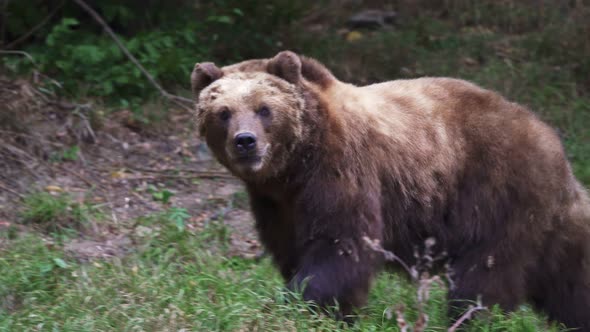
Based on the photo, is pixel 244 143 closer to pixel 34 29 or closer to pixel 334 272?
pixel 334 272

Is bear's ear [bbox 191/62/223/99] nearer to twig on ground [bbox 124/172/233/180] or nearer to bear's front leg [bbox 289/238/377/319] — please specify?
bear's front leg [bbox 289/238/377/319]

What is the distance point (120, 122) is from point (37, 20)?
1.56 m

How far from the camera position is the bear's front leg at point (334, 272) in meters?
5.71

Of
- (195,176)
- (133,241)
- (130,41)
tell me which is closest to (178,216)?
(133,241)

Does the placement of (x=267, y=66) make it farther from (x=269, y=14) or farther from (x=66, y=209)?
(x=269, y=14)

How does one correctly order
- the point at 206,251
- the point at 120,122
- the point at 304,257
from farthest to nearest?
1. the point at 120,122
2. the point at 206,251
3. the point at 304,257

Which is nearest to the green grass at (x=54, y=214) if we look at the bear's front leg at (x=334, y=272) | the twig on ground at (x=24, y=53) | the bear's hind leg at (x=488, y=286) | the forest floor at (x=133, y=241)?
the forest floor at (x=133, y=241)

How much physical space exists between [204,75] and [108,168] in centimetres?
363

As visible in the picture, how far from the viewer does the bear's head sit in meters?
5.78

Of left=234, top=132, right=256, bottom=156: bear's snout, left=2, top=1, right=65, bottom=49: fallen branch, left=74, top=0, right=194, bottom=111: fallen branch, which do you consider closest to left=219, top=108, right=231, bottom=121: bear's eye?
left=234, top=132, right=256, bottom=156: bear's snout

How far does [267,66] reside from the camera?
20.0ft

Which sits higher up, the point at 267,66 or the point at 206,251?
the point at 267,66

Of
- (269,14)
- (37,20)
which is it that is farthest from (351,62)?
(37,20)

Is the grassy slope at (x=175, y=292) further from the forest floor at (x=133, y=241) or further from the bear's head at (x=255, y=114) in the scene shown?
the bear's head at (x=255, y=114)
